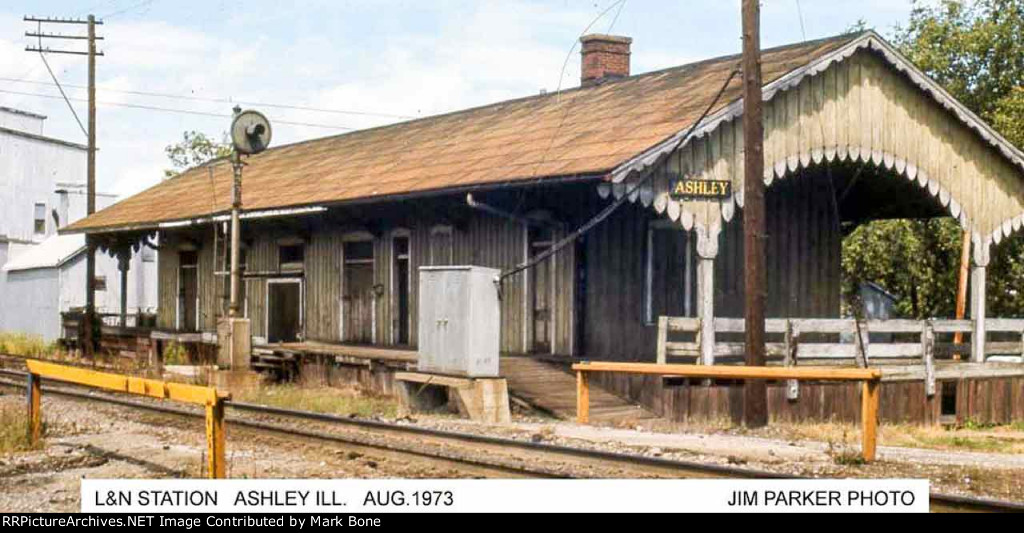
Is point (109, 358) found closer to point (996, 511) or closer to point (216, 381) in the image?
point (216, 381)

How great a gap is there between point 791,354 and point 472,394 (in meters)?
4.45

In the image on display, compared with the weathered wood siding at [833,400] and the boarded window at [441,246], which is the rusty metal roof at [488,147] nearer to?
the boarded window at [441,246]

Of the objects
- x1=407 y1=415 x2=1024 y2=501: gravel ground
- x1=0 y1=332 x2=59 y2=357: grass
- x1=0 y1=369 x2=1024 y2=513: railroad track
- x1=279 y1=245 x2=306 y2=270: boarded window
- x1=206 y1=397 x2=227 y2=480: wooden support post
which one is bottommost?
x1=0 y1=332 x2=59 y2=357: grass

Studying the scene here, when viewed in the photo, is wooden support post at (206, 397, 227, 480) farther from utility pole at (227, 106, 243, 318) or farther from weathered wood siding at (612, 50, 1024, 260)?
utility pole at (227, 106, 243, 318)

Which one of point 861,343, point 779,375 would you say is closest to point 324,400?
point 779,375

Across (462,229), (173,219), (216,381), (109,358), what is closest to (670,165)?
(462,229)

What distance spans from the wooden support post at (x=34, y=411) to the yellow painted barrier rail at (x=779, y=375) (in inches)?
238

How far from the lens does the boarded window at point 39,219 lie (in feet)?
167

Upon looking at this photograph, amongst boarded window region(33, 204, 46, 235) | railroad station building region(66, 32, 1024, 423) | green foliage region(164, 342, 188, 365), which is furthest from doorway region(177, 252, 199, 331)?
boarded window region(33, 204, 46, 235)

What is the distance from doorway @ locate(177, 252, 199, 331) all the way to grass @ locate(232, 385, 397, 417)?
1002 centimetres

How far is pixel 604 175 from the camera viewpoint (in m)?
15.7

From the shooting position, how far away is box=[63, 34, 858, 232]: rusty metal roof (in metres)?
17.6

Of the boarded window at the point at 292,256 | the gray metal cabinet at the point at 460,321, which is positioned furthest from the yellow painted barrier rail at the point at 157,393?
the boarded window at the point at 292,256

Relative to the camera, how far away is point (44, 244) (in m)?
44.5
